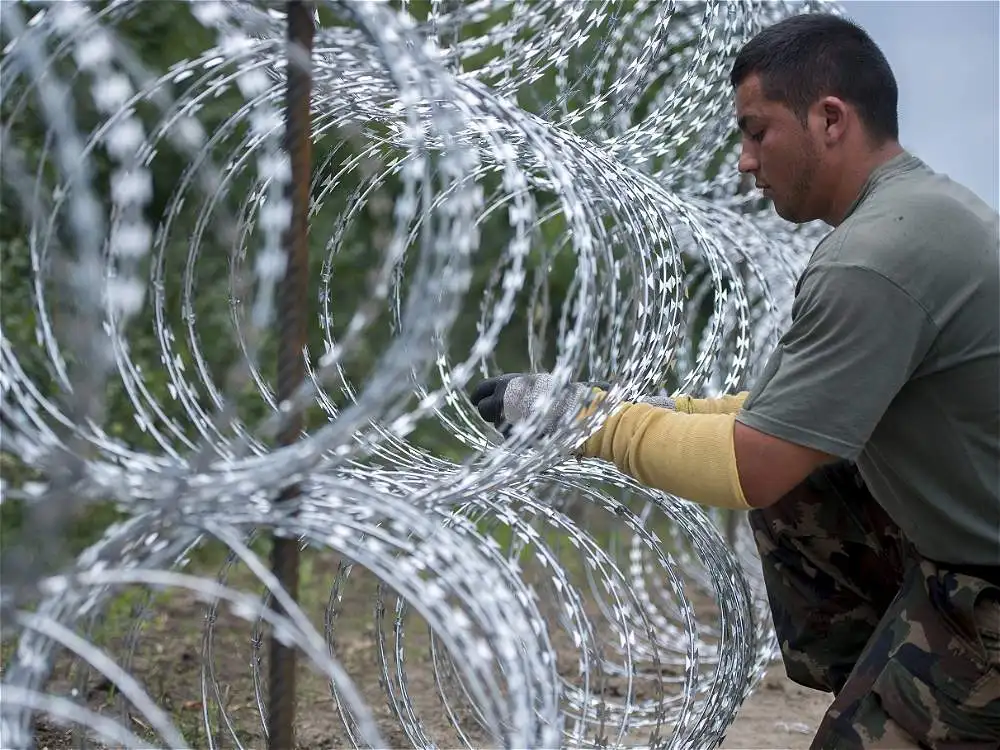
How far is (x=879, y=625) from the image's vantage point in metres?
2.98

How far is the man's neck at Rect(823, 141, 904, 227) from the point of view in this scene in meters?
2.92

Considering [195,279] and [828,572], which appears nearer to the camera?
[828,572]

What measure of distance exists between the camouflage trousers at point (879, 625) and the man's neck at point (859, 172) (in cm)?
77

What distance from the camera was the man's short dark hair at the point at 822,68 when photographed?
2.85m

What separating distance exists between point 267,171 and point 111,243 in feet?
1.24

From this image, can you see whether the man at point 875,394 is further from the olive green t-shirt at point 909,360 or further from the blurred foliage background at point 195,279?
the blurred foliage background at point 195,279

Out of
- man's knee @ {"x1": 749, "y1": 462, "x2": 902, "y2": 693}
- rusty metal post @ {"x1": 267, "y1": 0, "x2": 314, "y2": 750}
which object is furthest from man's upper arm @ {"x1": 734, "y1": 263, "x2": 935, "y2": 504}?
rusty metal post @ {"x1": 267, "y1": 0, "x2": 314, "y2": 750}

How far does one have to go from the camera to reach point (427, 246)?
6.37ft

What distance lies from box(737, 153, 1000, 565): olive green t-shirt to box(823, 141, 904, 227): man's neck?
0.16 feet

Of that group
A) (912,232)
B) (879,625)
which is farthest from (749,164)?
(879,625)

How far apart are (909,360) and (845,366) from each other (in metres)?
0.16

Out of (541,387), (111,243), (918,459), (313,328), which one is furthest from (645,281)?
(313,328)

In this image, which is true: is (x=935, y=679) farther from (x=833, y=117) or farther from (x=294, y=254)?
(x=294, y=254)

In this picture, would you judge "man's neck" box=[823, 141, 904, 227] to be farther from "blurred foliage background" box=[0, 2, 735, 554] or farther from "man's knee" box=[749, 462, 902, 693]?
"blurred foliage background" box=[0, 2, 735, 554]
